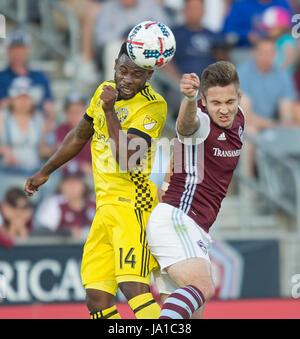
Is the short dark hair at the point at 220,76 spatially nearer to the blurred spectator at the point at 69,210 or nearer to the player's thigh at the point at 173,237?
the player's thigh at the point at 173,237

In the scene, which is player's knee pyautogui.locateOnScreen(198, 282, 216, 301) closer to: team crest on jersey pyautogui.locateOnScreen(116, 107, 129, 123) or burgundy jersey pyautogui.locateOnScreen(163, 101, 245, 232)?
burgundy jersey pyautogui.locateOnScreen(163, 101, 245, 232)

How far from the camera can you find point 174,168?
18.7ft

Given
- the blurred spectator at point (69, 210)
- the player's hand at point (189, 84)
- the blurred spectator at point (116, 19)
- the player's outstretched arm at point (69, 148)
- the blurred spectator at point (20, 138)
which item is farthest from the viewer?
the blurred spectator at point (116, 19)

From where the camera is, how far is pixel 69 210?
9133mm

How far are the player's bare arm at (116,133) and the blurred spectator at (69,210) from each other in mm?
3595

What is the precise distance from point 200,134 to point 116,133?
0.54m

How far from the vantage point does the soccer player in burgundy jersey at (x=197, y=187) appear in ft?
17.7

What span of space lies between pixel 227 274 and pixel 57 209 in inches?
81.9

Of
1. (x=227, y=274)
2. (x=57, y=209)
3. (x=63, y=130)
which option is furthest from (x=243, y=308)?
(x=63, y=130)
